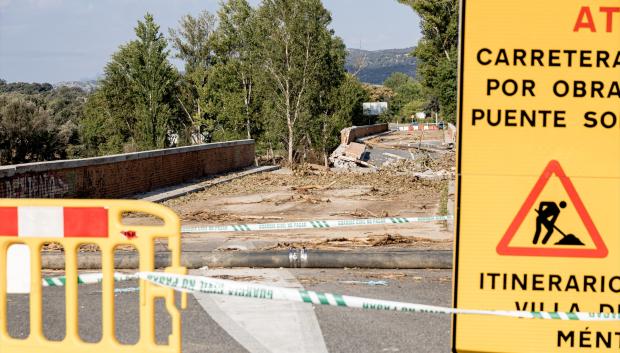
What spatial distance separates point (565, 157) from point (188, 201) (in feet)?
53.4

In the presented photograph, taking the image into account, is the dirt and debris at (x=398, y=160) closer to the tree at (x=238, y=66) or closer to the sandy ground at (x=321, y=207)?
the sandy ground at (x=321, y=207)

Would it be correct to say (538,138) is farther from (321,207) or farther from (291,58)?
(291,58)

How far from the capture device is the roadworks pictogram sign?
3.10m

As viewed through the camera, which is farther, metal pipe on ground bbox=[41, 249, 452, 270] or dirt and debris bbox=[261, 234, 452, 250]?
dirt and debris bbox=[261, 234, 452, 250]

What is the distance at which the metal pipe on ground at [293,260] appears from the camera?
333 inches

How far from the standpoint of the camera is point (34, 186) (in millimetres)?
14367

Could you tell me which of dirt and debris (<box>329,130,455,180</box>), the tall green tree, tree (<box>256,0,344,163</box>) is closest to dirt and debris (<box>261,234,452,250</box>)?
dirt and debris (<box>329,130,455,180</box>)

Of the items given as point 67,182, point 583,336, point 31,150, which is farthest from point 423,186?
point 31,150

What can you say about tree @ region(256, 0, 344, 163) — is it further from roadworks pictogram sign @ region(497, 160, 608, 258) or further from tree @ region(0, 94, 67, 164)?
roadworks pictogram sign @ region(497, 160, 608, 258)

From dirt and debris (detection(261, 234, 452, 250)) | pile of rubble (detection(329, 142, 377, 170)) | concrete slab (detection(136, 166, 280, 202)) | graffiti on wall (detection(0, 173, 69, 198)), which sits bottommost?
pile of rubble (detection(329, 142, 377, 170))

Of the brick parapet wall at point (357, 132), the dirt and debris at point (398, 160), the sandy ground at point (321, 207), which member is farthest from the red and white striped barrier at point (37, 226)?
the brick parapet wall at point (357, 132)

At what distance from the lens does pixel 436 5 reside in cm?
5469

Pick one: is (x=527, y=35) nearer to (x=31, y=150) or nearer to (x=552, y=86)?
(x=552, y=86)

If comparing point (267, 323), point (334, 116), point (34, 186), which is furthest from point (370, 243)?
point (334, 116)
